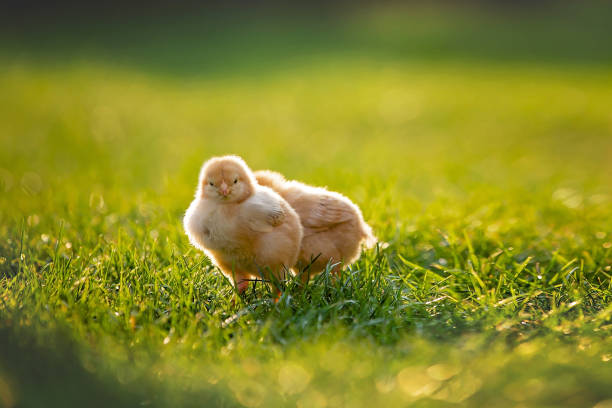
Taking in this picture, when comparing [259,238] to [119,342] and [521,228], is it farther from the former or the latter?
[521,228]

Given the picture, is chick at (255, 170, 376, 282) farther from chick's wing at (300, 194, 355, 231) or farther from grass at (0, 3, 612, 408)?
grass at (0, 3, 612, 408)

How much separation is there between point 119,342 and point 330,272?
1050 mm

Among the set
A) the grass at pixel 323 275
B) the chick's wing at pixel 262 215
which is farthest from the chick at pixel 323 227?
the chick's wing at pixel 262 215

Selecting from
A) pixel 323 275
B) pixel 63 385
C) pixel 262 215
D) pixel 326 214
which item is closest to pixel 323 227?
pixel 326 214

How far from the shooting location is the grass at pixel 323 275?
2.38 meters

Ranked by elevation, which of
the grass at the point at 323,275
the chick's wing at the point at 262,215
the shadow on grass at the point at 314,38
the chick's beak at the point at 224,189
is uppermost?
the shadow on grass at the point at 314,38

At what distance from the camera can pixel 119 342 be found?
2619 millimetres

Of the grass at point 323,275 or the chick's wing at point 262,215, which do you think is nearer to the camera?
the grass at point 323,275

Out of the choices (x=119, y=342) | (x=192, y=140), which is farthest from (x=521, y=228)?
(x=192, y=140)

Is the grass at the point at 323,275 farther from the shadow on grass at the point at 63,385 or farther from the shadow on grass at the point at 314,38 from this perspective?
the shadow on grass at the point at 314,38

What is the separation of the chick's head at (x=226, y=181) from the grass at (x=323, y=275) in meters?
0.48

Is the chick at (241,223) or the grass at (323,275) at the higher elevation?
the chick at (241,223)

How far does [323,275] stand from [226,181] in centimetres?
66

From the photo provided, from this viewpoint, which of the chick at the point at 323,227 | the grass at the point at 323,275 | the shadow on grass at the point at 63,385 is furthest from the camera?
the chick at the point at 323,227
